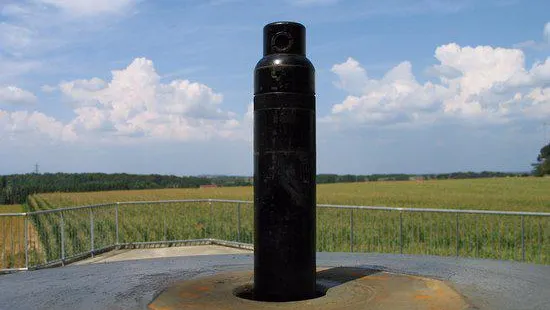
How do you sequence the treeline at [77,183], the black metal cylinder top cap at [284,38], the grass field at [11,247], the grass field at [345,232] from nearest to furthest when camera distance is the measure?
1. the black metal cylinder top cap at [284,38]
2. the grass field at [11,247]
3. the grass field at [345,232]
4. the treeline at [77,183]

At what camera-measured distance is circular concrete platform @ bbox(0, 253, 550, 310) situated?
536cm

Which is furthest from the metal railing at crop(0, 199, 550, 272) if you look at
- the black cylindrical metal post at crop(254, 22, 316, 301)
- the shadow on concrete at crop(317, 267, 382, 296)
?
the black cylindrical metal post at crop(254, 22, 316, 301)

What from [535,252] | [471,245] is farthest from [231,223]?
[535,252]

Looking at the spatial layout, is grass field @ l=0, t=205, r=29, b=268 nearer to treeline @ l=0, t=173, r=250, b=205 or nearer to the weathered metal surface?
the weathered metal surface

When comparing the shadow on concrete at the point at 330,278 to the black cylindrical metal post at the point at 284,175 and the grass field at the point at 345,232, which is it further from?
the grass field at the point at 345,232

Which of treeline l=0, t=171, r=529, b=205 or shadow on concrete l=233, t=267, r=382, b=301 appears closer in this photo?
shadow on concrete l=233, t=267, r=382, b=301

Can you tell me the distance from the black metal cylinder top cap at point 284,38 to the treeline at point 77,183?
176 feet

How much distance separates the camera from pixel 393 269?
6957mm

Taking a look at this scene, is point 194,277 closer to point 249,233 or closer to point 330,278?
point 330,278

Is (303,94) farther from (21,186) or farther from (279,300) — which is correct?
(21,186)

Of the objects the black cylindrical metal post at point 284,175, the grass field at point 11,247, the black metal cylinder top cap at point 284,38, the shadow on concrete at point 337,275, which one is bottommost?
the grass field at point 11,247

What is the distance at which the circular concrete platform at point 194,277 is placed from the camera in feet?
17.6

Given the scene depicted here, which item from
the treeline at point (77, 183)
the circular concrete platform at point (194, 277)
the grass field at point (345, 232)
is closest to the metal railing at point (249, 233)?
the grass field at point (345, 232)

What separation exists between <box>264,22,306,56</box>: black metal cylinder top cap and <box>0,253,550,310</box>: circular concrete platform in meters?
2.77
